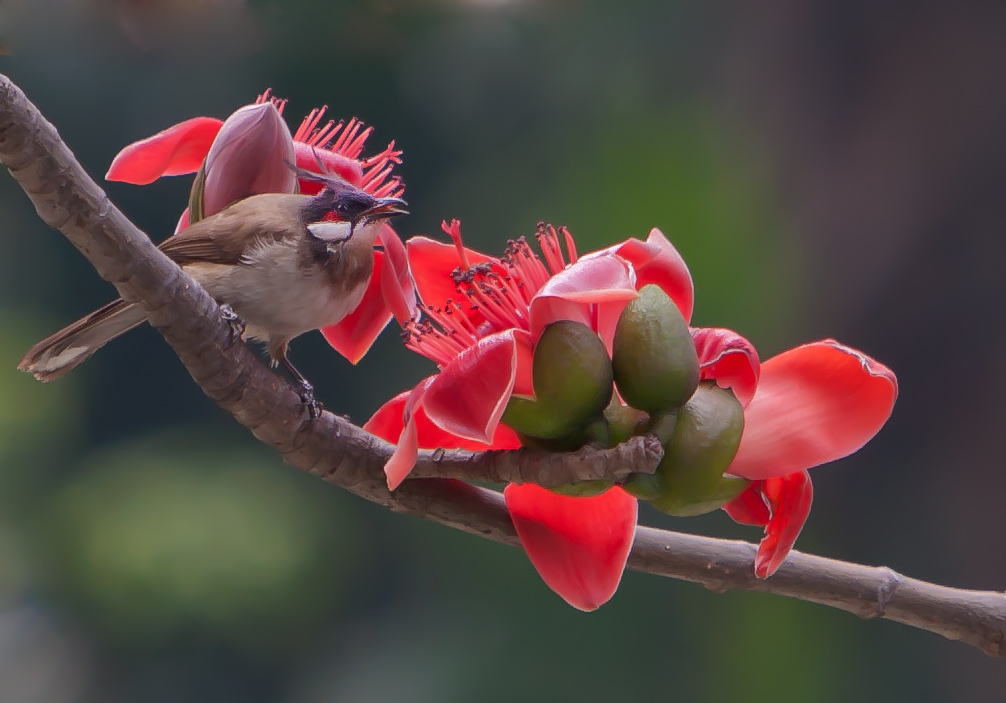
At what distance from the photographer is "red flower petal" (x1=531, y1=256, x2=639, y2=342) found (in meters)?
0.23

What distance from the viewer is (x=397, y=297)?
351mm

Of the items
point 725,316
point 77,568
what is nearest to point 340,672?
point 77,568

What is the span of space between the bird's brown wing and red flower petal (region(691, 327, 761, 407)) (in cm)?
20

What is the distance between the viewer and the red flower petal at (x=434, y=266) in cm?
34

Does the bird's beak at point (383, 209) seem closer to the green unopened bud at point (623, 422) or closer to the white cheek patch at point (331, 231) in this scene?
the white cheek patch at point (331, 231)

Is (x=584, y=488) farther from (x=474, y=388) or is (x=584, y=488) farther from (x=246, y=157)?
(x=246, y=157)

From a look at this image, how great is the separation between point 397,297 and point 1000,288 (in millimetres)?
1233

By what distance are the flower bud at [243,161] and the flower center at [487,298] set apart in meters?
0.08

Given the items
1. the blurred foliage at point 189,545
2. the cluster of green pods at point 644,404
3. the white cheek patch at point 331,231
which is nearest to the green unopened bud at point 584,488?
the cluster of green pods at point 644,404

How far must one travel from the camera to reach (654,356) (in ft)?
0.83

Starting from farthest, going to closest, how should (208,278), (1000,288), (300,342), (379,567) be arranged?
(379,567) < (300,342) < (1000,288) < (208,278)

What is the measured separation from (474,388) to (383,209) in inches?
7.0

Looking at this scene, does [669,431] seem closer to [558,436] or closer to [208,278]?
[558,436]

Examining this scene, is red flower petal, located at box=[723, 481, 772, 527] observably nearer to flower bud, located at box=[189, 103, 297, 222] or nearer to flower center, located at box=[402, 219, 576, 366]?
flower center, located at box=[402, 219, 576, 366]
